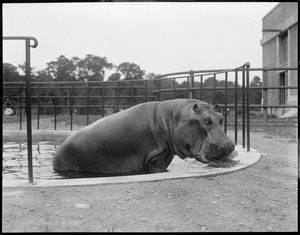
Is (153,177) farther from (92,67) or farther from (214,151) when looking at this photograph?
(92,67)

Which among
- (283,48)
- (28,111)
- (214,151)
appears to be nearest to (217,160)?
(214,151)

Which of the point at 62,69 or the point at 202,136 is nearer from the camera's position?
the point at 202,136

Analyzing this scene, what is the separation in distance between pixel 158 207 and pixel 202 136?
1.33 metres

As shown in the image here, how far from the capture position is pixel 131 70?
140 ft

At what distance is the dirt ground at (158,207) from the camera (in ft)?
7.52

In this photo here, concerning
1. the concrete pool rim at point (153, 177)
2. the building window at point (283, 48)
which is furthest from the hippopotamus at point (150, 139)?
the building window at point (283, 48)

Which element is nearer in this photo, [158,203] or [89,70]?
[158,203]

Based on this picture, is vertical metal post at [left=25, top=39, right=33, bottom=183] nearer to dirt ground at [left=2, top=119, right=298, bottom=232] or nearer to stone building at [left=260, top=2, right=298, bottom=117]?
dirt ground at [left=2, top=119, right=298, bottom=232]

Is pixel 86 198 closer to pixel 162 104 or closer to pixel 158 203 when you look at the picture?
pixel 158 203

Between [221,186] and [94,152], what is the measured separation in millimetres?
1610

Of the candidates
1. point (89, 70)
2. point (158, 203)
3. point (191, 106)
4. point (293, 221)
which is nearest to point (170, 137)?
point (191, 106)

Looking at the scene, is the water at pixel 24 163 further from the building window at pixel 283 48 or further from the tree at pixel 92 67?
the tree at pixel 92 67

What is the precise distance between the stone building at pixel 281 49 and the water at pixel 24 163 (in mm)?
13991

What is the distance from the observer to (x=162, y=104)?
4.18 metres
